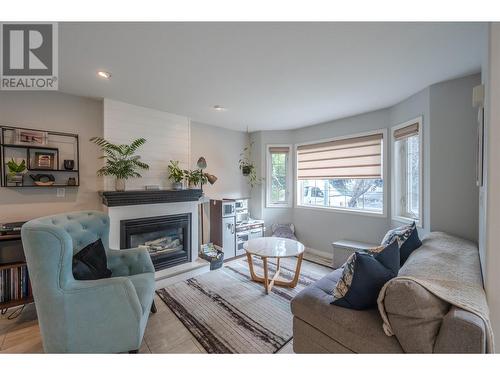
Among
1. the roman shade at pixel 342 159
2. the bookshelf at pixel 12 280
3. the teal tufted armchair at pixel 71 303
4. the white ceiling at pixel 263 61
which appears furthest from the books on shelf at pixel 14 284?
the roman shade at pixel 342 159

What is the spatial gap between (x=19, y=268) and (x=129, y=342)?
1549 millimetres

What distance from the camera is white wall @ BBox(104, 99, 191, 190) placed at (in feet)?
8.94

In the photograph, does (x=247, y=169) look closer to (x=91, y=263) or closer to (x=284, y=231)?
(x=284, y=231)

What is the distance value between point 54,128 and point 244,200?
285 centimetres

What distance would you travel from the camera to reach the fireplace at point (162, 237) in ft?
8.86

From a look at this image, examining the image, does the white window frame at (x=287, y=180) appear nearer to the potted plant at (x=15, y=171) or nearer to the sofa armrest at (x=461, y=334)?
the sofa armrest at (x=461, y=334)

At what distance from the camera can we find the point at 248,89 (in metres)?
2.41

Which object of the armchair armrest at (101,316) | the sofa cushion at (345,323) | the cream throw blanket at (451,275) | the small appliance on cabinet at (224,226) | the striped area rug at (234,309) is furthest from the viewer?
the small appliance on cabinet at (224,226)

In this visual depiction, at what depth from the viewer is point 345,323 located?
4.03ft

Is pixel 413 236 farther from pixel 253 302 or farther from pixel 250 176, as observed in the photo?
pixel 250 176

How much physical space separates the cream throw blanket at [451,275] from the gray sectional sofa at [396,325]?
24 mm

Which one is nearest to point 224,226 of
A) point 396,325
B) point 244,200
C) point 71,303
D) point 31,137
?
point 244,200

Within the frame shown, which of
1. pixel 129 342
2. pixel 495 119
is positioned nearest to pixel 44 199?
pixel 129 342
